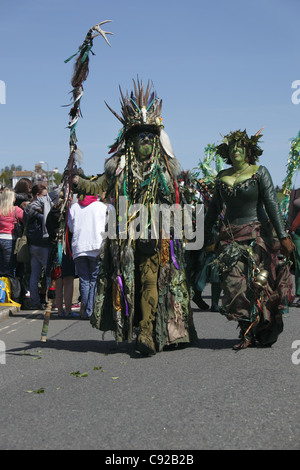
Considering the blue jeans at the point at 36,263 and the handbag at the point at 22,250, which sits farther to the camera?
the handbag at the point at 22,250

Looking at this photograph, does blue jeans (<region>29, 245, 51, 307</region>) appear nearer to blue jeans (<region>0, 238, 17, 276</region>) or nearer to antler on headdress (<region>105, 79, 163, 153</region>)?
blue jeans (<region>0, 238, 17, 276</region>)

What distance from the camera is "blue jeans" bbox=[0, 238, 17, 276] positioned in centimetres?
1248

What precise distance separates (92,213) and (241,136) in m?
3.86

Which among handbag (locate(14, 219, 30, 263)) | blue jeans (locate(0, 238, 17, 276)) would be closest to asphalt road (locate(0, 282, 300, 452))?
handbag (locate(14, 219, 30, 263))

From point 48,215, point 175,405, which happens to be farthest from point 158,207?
point 48,215

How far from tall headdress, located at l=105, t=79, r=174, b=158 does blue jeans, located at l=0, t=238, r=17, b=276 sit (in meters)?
5.31

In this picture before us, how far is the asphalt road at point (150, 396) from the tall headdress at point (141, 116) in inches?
81.5

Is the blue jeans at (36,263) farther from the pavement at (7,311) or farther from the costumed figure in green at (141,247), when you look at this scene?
the costumed figure in green at (141,247)

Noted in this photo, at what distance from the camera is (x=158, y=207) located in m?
7.49

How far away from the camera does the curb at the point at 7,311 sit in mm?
11084

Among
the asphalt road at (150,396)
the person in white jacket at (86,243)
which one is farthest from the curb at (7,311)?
the asphalt road at (150,396)

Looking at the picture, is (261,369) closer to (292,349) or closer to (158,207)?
(292,349)

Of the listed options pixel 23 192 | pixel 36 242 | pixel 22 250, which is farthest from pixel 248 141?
pixel 23 192
